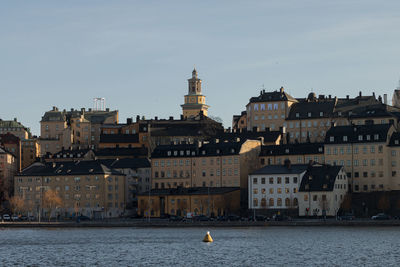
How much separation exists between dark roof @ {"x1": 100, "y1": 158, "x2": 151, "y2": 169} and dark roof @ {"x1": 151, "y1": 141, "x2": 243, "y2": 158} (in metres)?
6.48

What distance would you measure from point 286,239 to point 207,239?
8992mm

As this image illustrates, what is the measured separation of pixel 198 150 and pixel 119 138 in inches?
1422

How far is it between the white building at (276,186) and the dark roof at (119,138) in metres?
50.5

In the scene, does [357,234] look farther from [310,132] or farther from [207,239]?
[310,132]

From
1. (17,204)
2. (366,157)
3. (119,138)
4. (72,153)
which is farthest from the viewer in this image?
(119,138)

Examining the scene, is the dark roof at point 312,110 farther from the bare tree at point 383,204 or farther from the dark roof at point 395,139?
the bare tree at point 383,204

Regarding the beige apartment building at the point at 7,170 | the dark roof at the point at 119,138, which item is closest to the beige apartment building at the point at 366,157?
the dark roof at the point at 119,138

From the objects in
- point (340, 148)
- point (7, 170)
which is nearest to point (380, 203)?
point (340, 148)

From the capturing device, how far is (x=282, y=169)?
139250mm

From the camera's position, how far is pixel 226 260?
8388 centimetres

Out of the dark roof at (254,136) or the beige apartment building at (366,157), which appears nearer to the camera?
the beige apartment building at (366,157)

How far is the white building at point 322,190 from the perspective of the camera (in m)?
130

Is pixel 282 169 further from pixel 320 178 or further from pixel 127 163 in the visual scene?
pixel 127 163

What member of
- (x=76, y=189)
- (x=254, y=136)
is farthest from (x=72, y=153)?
(x=254, y=136)
